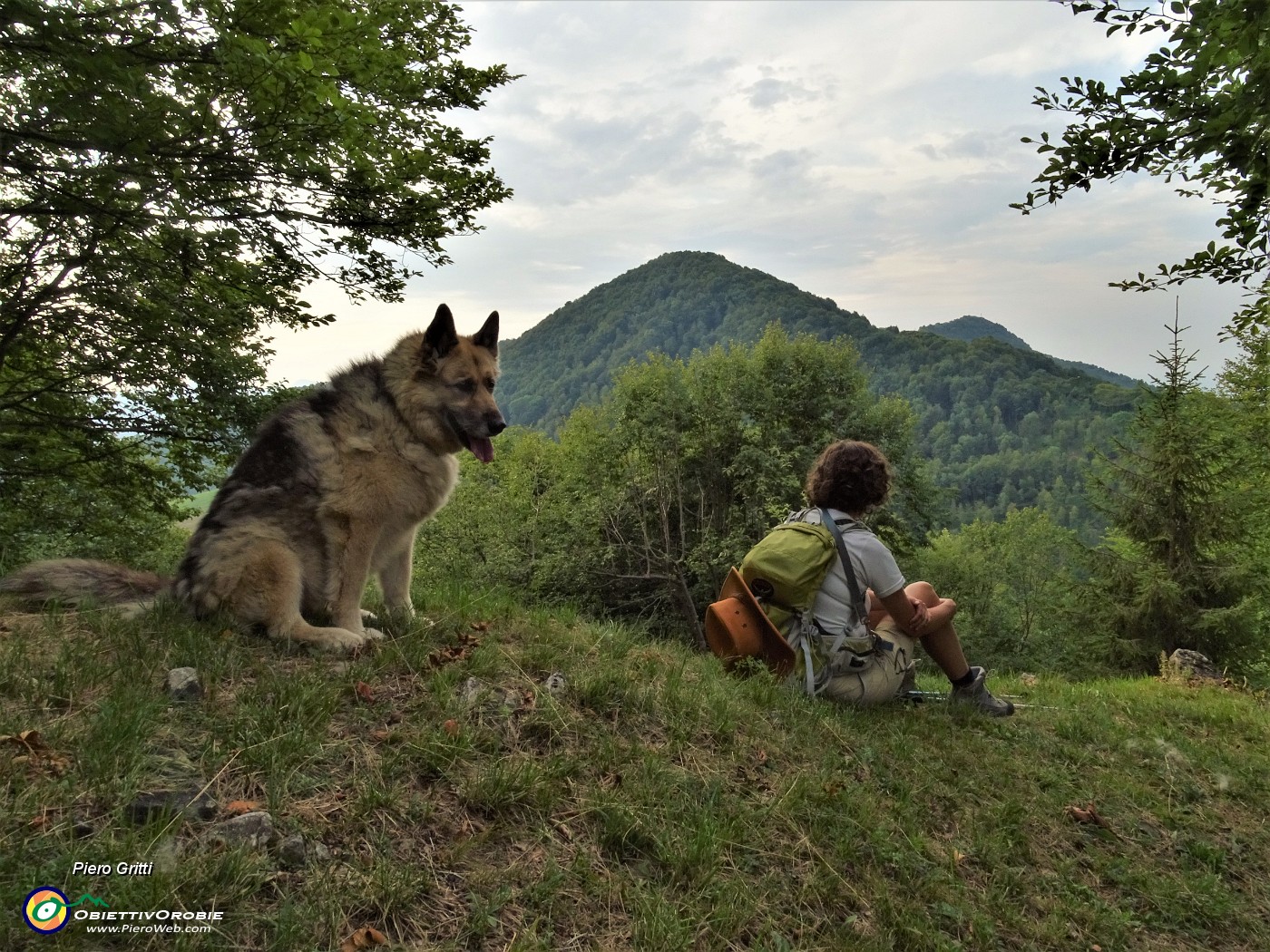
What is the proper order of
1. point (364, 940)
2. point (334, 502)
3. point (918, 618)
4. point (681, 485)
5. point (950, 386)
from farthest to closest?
point (950, 386) < point (681, 485) < point (918, 618) < point (334, 502) < point (364, 940)

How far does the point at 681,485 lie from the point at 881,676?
2650 centimetres

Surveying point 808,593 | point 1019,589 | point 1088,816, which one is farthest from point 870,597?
point 1019,589

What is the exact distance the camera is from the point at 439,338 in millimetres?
4957

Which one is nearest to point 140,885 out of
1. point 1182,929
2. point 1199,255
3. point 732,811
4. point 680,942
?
point 680,942

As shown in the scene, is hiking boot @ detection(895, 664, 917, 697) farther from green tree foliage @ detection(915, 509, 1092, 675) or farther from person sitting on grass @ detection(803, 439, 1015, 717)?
green tree foliage @ detection(915, 509, 1092, 675)

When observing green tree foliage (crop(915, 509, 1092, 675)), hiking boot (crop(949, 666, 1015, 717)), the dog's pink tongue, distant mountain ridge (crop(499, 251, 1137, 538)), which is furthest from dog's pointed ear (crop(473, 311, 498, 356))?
distant mountain ridge (crop(499, 251, 1137, 538))

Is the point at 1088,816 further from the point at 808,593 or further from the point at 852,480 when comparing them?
the point at 852,480

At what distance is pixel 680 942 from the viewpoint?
106 inches

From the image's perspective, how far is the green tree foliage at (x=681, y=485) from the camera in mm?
29078

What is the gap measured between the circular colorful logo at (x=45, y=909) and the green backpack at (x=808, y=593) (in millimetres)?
4291

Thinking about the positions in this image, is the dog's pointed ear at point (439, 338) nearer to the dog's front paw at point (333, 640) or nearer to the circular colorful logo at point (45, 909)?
the dog's front paw at point (333, 640)

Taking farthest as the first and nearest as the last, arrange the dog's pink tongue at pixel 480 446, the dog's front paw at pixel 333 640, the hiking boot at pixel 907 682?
the hiking boot at pixel 907 682, the dog's pink tongue at pixel 480 446, the dog's front paw at pixel 333 640

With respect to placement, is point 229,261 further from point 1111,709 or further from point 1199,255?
point 1111,709

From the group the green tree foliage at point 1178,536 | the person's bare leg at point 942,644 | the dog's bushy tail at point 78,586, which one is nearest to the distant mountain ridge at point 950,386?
the green tree foliage at point 1178,536
